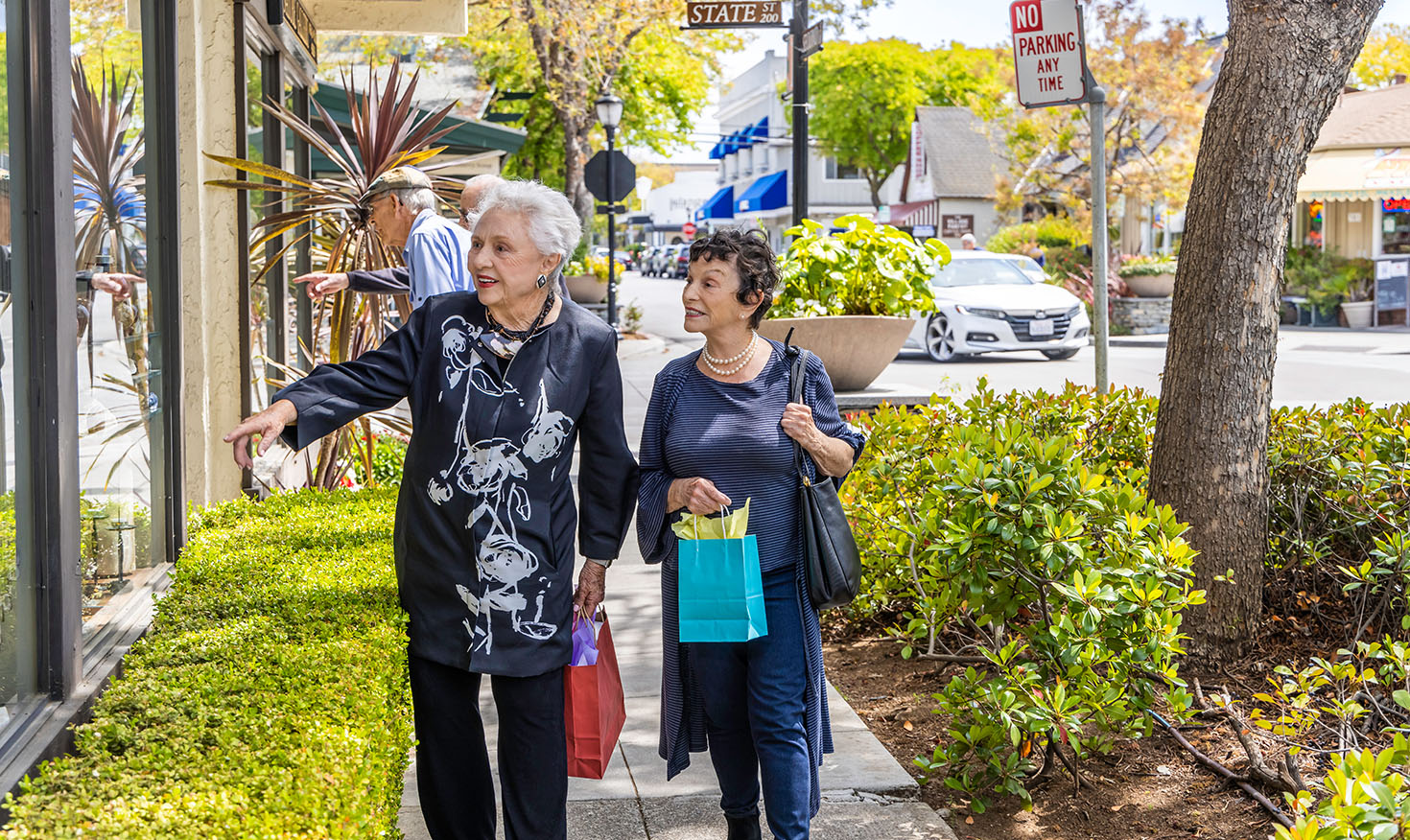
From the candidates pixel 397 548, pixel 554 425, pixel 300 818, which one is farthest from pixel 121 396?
pixel 300 818

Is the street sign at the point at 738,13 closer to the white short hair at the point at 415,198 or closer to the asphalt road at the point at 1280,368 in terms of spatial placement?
the asphalt road at the point at 1280,368

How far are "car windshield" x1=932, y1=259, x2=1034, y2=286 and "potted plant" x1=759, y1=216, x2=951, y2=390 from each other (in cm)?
1220

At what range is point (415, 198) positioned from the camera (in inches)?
202

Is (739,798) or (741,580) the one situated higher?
(741,580)

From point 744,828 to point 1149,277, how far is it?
78.5 feet

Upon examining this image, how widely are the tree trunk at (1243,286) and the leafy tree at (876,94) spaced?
5565 centimetres

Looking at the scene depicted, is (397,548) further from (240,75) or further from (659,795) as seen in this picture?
(240,75)

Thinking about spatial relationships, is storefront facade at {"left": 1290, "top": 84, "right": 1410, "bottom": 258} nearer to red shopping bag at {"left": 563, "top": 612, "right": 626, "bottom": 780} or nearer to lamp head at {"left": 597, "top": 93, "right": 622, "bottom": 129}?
lamp head at {"left": 597, "top": 93, "right": 622, "bottom": 129}

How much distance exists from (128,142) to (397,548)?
6.33 ft

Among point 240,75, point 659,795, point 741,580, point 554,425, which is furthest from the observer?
point 240,75

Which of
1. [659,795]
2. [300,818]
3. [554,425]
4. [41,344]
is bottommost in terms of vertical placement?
[659,795]

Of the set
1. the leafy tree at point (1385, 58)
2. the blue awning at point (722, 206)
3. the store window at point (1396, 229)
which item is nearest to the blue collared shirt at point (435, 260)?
the store window at point (1396, 229)

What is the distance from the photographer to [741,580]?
356 centimetres

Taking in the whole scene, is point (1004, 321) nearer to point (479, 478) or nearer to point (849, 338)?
point (849, 338)
